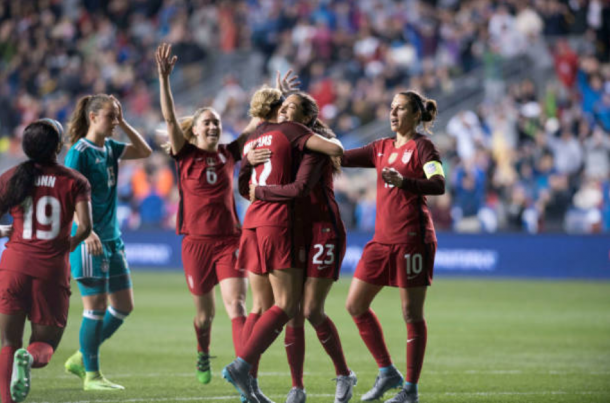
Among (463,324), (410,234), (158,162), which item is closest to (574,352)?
(463,324)

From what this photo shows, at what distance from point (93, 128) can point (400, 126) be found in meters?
2.74

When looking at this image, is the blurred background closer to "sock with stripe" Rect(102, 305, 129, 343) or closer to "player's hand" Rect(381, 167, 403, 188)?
"sock with stripe" Rect(102, 305, 129, 343)

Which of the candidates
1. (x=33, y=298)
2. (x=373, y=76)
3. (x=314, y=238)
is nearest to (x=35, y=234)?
(x=33, y=298)

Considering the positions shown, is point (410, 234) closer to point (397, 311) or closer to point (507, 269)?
point (397, 311)

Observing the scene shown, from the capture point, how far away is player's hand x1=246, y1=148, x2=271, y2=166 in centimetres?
721

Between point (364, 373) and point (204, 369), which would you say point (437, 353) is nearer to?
point (364, 373)

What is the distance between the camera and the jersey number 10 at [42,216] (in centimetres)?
668

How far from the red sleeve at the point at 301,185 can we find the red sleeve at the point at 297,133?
10 centimetres

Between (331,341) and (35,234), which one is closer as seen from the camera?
(35,234)

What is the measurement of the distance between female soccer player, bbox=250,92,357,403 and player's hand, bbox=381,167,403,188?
0.46 meters

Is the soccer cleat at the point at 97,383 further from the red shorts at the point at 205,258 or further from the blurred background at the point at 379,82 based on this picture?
the blurred background at the point at 379,82

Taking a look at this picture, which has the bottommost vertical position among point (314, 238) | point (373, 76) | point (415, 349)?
point (415, 349)

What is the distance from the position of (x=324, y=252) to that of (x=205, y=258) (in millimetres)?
1720

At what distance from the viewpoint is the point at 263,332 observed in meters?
7.02
